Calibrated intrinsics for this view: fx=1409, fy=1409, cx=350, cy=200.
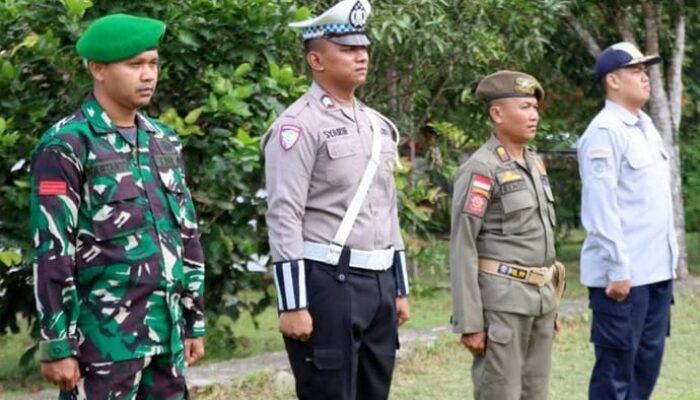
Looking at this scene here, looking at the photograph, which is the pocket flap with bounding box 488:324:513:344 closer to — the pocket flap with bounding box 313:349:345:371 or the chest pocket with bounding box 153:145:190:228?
the pocket flap with bounding box 313:349:345:371

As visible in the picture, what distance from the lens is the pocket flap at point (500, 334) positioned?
217 inches

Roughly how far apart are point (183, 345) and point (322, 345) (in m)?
0.63

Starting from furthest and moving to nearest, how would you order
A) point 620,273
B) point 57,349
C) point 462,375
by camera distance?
point 462,375, point 620,273, point 57,349

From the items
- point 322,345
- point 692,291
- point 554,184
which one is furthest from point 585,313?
point 322,345

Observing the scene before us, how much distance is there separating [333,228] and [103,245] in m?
1.01

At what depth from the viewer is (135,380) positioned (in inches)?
171

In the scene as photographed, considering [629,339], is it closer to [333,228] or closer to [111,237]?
[333,228]

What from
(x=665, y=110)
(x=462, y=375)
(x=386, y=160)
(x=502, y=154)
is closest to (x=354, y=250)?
(x=386, y=160)

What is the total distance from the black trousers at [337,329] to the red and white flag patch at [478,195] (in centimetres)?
60

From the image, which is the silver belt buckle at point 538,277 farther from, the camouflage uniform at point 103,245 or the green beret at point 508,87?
the camouflage uniform at point 103,245

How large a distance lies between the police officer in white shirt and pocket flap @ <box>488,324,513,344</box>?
0.86m

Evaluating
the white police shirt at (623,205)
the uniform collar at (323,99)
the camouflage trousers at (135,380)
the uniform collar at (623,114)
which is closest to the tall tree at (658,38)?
the uniform collar at (623,114)

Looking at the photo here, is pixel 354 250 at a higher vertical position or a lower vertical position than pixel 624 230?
higher

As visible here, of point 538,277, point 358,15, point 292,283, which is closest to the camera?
point 292,283
